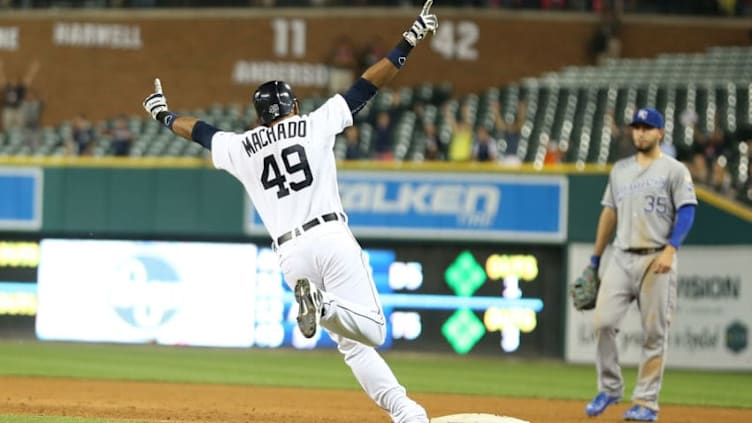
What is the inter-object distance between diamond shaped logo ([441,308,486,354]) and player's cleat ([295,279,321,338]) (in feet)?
32.3

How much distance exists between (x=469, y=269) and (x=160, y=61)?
1385cm

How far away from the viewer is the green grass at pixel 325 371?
12961 millimetres

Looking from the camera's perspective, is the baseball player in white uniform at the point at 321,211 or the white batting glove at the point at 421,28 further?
the white batting glove at the point at 421,28

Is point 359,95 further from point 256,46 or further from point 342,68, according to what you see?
point 256,46

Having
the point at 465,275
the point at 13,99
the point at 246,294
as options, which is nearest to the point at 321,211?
the point at 465,275

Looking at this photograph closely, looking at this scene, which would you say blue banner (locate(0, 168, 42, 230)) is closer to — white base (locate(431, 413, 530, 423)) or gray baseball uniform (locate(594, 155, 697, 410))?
gray baseball uniform (locate(594, 155, 697, 410))

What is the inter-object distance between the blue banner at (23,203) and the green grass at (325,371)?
1.47 metres

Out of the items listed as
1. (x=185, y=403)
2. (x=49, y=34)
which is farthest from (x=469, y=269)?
(x=49, y=34)

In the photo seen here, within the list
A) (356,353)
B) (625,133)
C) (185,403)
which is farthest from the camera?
(625,133)

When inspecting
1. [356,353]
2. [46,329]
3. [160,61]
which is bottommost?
[46,329]

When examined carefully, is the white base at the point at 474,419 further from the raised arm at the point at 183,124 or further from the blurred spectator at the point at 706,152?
the blurred spectator at the point at 706,152

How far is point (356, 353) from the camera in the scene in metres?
7.41

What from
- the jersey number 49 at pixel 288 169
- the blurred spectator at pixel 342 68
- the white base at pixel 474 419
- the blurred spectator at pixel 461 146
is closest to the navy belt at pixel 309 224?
the jersey number 49 at pixel 288 169

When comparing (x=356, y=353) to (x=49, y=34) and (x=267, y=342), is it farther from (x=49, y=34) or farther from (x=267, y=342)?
(x=49, y=34)
